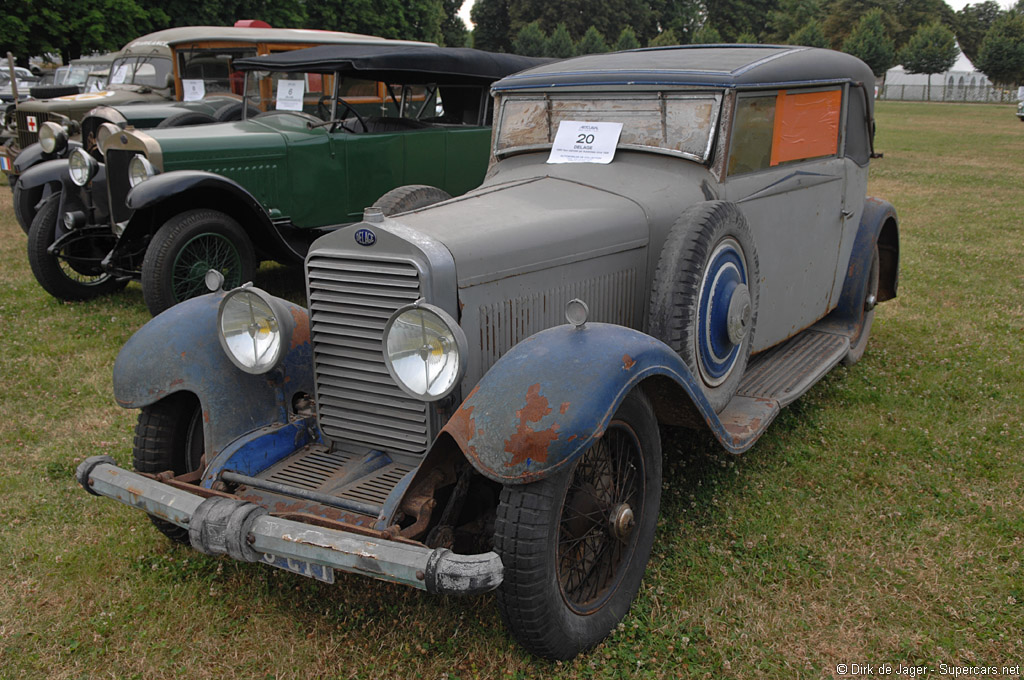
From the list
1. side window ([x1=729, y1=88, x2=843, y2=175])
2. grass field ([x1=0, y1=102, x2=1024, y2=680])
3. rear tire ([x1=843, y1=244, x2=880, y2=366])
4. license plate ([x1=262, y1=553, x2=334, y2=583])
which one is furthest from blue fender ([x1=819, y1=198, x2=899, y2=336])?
license plate ([x1=262, y1=553, x2=334, y2=583])

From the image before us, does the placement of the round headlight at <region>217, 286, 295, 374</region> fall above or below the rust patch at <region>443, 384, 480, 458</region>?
above

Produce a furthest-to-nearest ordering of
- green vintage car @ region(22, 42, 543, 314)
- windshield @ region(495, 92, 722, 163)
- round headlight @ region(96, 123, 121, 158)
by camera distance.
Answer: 1. round headlight @ region(96, 123, 121, 158)
2. green vintage car @ region(22, 42, 543, 314)
3. windshield @ region(495, 92, 722, 163)

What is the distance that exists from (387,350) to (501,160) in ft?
6.41

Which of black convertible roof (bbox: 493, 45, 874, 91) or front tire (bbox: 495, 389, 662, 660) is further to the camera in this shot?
black convertible roof (bbox: 493, 45, 874, 91)

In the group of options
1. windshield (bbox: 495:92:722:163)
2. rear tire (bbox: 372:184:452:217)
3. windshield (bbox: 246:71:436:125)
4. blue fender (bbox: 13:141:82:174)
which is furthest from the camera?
blue fender (bbox: 13:141:82:174)

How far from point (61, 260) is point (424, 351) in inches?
228

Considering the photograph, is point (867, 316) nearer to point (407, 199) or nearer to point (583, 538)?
point (407, 199)

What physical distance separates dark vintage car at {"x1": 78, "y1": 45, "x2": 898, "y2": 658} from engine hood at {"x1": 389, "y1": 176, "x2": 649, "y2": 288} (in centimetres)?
1

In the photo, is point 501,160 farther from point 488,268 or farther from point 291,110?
point 291,110

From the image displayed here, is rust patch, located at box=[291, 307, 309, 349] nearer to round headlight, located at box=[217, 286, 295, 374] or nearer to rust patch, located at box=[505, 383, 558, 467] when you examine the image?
round headlight, located at box=[217, 286, 295, 374]

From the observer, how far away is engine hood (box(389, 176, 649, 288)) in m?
2.94

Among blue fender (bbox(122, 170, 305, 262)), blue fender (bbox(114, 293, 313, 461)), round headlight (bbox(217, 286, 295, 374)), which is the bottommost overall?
blue fender (bbox(114, 293, 313, 461))

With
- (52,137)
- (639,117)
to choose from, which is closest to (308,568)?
(639,117)

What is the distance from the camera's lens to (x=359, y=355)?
3.03 metres
